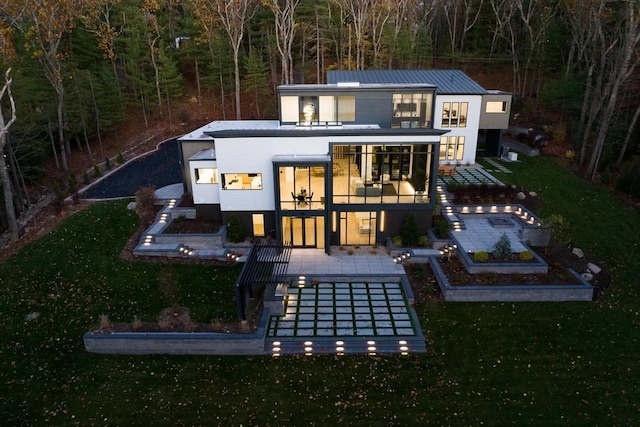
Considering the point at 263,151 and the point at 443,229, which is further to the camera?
the point at 443,229

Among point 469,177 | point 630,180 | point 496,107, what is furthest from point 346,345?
point 496,107

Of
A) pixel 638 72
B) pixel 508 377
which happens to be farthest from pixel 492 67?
pixel 508 377

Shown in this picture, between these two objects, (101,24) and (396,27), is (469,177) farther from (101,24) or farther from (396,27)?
(101,24)

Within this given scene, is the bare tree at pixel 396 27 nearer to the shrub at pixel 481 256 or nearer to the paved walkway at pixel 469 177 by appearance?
the paved walkway at pixel 469 177

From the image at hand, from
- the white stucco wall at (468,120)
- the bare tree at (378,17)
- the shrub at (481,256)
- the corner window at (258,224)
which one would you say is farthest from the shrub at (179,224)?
the bare tree at (378,17)

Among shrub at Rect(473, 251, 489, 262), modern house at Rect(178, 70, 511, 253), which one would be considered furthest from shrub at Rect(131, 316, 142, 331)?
shrub at Rect(473, 251, 489, 262)

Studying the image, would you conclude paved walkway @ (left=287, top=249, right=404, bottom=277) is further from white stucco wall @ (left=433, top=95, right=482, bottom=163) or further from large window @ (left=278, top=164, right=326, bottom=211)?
white stucco wall @ (left=433, top=95, right=482, bottom=163)
